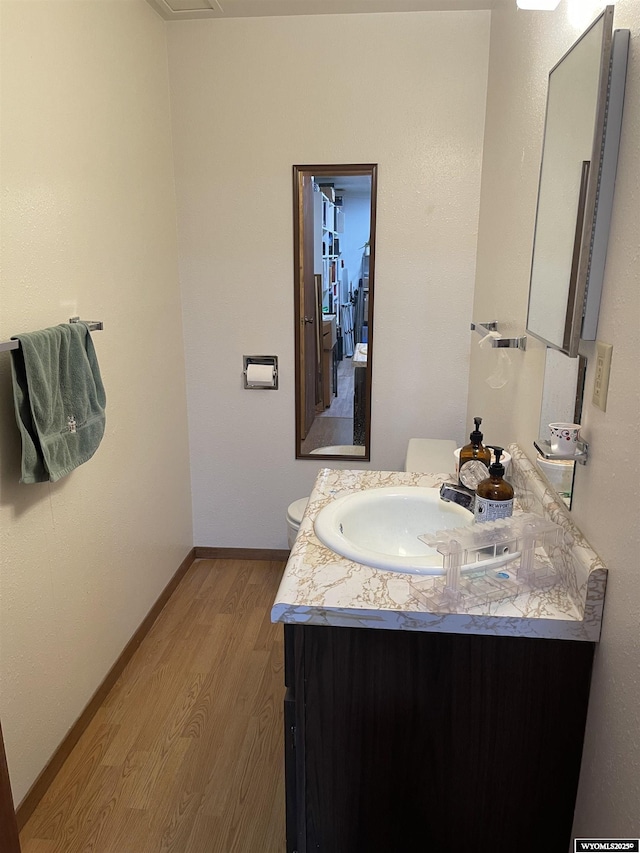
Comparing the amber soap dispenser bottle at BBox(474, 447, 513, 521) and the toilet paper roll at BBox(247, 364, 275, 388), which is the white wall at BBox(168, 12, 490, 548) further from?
the amber soap dispenser bottle at BBox(474, 447, 513, 521)

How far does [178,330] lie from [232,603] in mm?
1305

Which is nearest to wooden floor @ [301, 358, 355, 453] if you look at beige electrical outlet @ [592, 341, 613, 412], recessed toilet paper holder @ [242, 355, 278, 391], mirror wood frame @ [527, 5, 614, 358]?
recessed toilet paper holder @ [242, 355, 278, 391]

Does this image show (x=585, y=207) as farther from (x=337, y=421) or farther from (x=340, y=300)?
(x=337, y=421)

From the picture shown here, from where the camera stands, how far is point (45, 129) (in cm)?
174

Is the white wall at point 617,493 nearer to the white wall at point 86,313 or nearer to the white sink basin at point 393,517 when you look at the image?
the white sink basin at point 393,517

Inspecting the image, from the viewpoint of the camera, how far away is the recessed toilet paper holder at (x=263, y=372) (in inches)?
116

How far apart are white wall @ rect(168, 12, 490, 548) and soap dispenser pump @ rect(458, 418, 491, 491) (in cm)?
130

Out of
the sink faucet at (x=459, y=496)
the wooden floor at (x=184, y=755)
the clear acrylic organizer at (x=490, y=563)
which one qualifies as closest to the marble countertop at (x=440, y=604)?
the clear acrylic organizer at (x=490, y=563)

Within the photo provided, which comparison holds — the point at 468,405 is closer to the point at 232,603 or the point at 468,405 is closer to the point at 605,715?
the point at 232,603

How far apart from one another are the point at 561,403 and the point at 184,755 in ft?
5.22

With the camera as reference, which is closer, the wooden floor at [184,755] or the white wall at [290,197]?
the wooden floor at [184,755]

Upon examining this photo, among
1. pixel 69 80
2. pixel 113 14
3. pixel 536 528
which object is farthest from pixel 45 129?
pixel 536 528

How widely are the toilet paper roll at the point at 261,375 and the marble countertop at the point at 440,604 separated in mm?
1717

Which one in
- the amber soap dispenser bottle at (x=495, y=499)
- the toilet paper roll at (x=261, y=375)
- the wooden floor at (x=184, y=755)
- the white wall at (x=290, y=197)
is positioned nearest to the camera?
Answer: the amber soap dispenser bottle at (x=495, y=499)
